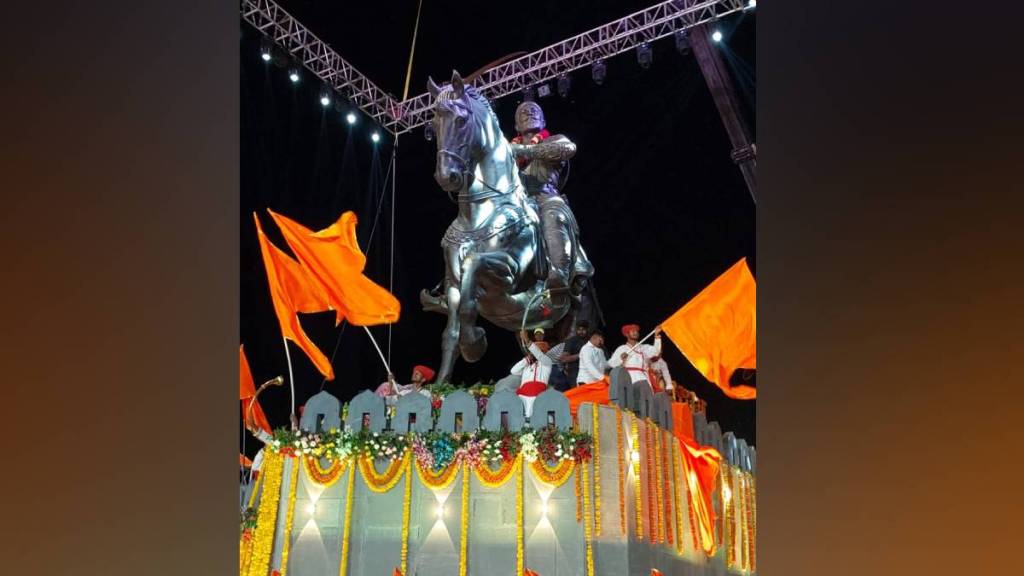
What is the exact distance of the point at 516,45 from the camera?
17297mm

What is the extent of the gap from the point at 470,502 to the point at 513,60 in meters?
8.77

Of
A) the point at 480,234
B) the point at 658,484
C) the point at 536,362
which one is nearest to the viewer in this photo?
the point at 658,484

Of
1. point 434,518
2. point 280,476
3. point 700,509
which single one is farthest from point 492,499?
point 700,509

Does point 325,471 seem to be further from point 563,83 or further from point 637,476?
point 563,83

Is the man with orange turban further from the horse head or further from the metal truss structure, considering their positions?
the metal truss structure

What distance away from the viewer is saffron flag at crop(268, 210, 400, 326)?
12.6 m

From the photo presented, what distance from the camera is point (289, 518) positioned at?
10320 millimetres

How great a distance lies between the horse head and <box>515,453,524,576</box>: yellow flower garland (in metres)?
2.77

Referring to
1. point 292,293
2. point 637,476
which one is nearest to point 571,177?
point 292,293

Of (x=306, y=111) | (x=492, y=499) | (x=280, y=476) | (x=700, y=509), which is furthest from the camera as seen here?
(x=306, y=111)

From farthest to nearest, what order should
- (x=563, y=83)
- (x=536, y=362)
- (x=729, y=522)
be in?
(x=563, y=83)
(x=729, y=522)
(x=536, y=362)
